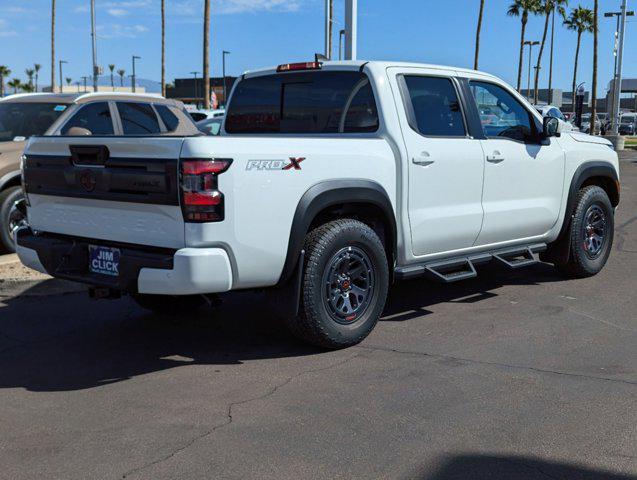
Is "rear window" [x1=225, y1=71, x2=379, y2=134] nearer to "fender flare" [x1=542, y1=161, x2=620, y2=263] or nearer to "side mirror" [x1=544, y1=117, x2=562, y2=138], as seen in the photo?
"side mirror" [x1=544, y1=117, x2=562, y2=138]

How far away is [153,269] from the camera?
4512 millimetres

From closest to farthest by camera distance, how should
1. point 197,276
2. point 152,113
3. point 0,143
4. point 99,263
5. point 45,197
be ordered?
1. point 197,276
2. point 99,263
3. point 45,197
4. point 0,143
5. point 152,113

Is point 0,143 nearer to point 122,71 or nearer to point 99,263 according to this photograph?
point 99,263

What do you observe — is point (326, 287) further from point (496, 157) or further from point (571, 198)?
point (571, 198)

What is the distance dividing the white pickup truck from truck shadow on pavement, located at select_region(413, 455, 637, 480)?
1695 mm

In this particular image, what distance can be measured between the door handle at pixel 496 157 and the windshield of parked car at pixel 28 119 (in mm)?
5332

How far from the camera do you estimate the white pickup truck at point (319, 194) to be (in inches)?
177

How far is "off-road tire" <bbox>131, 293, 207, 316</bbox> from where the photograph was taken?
6.18 m

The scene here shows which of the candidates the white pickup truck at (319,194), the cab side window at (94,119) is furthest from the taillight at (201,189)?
the cab side window at (94,119)

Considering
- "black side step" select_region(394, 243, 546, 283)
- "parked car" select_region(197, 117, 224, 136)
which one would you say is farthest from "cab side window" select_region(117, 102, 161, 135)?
"parked car" select_region(197, 117, 224, 136)

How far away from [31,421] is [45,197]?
1747 millimetres

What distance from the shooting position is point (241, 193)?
454 centimetres


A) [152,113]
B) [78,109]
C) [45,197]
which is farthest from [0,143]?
[45,197]

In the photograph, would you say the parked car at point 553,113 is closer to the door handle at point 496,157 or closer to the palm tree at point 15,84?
the door handle at point 496,157
